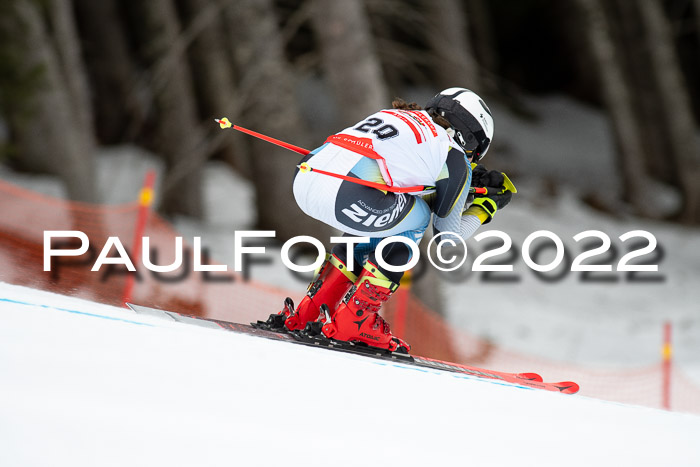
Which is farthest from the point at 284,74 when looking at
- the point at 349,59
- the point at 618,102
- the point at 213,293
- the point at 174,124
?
the point at 618,102

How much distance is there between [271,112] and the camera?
1012cm

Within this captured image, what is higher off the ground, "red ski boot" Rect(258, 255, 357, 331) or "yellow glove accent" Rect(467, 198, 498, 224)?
"yellow glove accent" Rect(467, 198, 498, 224)

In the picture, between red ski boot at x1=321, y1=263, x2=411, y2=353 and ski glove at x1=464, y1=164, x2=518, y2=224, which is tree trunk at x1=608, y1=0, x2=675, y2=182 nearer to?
ski glove at x1=464, y1=164, x2=518, y2=224

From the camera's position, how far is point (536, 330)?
1065 centimetres

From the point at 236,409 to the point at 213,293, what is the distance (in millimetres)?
5293

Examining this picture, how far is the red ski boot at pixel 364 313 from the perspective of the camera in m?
3.81

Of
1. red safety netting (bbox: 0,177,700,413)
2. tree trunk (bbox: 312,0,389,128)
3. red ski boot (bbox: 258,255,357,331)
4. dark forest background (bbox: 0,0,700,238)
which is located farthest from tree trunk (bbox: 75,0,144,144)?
red ski boot (bbox: 258,255,357,331)

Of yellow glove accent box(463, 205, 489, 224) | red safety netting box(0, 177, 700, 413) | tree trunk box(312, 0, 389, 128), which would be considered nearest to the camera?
yellow glove accent box(463, 205, 489, 224)

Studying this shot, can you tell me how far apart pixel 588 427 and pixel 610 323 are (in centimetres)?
869

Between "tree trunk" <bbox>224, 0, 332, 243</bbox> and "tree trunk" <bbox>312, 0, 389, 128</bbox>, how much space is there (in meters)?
1.70

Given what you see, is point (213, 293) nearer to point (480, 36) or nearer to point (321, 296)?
point (321, 296)

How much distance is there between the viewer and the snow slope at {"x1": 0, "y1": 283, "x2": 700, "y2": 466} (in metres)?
1.95

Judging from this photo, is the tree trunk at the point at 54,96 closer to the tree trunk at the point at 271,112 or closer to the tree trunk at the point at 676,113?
the tree trunk at the point at 271,112

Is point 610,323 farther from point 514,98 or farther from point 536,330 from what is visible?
point 514,98
